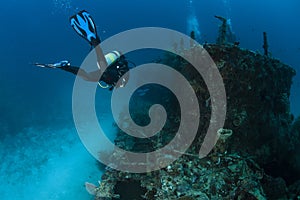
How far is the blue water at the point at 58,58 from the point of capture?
11062 mm

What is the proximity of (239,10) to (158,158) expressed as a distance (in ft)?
154

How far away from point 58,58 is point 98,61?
91.2 ft

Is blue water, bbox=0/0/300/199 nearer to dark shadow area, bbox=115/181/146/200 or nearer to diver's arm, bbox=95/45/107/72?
dark shadow area, bbox=115/181/146/200

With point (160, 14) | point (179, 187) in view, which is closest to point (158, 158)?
point (179, 187)

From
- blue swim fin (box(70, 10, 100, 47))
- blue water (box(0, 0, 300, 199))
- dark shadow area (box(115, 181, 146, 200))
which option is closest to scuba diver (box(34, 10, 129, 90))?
blue swim fin (box(70, 10, 100, 47))

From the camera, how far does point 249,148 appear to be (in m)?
6.91

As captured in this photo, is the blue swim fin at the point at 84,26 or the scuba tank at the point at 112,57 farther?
the scuba tank at the point at 112,57

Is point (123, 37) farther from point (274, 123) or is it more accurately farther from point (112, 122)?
point (274, 123)

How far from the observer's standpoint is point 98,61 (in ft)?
14.7

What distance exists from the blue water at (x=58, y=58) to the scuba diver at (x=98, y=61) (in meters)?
6.07

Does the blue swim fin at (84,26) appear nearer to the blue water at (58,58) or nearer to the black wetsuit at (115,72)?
the black wetsuit at (115,72)

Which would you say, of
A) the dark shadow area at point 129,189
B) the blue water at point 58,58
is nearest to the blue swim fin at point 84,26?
the dark shadow area at point 129,189

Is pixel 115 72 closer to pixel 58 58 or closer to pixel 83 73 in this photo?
pixel 83 73

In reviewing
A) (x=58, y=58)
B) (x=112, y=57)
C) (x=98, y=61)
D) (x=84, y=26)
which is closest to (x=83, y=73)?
(x=98, y=61)
